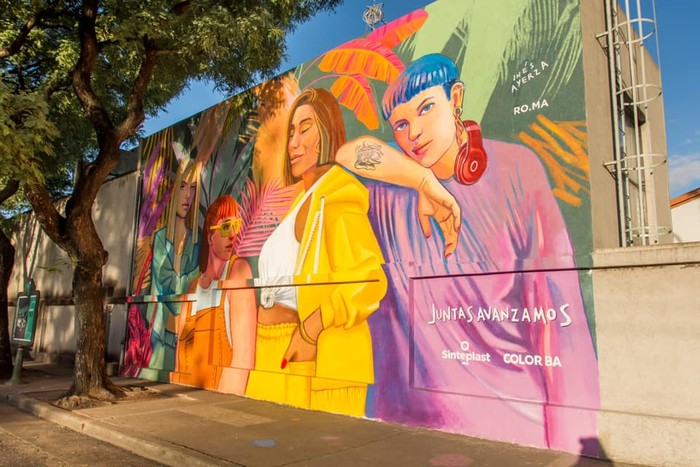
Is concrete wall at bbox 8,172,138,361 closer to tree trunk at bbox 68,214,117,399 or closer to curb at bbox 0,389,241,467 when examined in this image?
tree trunk at bbox 68,214,117,399

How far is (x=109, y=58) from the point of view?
1185 cm

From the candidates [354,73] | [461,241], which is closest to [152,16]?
[354,73]

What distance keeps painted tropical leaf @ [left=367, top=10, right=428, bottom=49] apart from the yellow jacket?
94.1 inches

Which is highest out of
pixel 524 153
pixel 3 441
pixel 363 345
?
pixel 524 153

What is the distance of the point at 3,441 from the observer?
7.52 meters

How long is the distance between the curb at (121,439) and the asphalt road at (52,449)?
0.32 ft

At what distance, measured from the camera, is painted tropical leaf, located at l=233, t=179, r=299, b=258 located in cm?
1071

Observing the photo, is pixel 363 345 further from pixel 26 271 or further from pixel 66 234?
pixel 26 271

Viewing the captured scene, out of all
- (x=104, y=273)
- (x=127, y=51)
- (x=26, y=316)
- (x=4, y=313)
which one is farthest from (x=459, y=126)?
(x=26, y=316)

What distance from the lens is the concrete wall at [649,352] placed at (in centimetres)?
575

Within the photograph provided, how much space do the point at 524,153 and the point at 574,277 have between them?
1.80 metres
